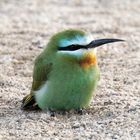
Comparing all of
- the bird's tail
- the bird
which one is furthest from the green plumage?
the bird's tail

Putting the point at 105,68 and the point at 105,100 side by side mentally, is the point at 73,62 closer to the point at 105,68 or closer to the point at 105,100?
the point at 105,100

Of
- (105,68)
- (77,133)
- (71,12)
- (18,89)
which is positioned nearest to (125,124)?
(77,133)

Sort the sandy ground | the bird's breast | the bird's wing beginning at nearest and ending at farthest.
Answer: the sandy ground → the bird's breast → the bird's wing

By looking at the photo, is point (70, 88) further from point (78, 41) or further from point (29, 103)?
point (29, 103)

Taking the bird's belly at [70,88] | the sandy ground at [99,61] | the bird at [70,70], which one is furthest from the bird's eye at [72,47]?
the sandy ground at [99,61]

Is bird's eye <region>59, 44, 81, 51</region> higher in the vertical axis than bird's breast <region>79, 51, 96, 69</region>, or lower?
higher

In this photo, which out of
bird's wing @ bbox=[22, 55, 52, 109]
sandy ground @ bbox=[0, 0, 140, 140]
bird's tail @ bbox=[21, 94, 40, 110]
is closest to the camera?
sandy ground @ bbox=[0, 0, 140, 140]

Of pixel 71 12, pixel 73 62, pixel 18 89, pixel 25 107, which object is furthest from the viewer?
pixel 71 12

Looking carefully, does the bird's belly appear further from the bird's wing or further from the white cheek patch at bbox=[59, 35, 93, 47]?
the white cheek patch at bbox=[59, 35, 93, 47]

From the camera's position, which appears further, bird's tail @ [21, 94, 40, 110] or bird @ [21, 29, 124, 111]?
bird's tail @ [21, 94, 40, 110]
